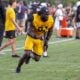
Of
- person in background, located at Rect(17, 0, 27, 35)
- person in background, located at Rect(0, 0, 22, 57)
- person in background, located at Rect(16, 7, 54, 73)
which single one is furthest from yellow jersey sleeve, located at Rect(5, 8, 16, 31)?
person in background, located at Rect(17, 0, 27, 35)

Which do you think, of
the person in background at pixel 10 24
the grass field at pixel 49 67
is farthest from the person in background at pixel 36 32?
the person in background at pixel 10 24

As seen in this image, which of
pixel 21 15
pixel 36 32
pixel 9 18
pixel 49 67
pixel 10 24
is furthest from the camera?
pixel 21 15

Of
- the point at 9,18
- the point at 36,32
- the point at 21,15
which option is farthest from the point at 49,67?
the point at 21,15

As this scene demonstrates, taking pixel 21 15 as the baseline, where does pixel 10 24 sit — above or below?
above

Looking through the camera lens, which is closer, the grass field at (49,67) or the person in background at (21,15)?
the grass field at (49,67)

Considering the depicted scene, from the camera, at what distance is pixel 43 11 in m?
12.3

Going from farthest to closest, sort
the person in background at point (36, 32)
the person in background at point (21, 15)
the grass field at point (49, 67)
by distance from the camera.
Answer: the person in background at point (21, 15), the person in background at point (36, 32), the grass field at point (49, 67)

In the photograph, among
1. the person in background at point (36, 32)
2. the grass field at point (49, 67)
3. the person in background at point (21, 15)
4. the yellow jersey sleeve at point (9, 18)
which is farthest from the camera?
the person in background at point (21, 15)

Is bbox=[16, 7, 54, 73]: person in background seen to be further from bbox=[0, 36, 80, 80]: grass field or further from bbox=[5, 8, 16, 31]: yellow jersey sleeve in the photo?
bbox=[5, 8, 16, 31]: yellow jersey sleeve

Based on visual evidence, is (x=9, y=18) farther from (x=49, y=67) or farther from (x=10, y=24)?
(x=49, y=67)

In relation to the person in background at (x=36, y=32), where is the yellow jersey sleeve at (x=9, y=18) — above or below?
below

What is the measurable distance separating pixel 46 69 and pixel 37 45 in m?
1.19

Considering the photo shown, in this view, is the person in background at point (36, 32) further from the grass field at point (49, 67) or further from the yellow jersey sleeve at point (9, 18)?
the yellow jersey sleeve at point (9, 18)

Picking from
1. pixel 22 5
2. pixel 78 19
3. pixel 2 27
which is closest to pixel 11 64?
pixel 2 27
